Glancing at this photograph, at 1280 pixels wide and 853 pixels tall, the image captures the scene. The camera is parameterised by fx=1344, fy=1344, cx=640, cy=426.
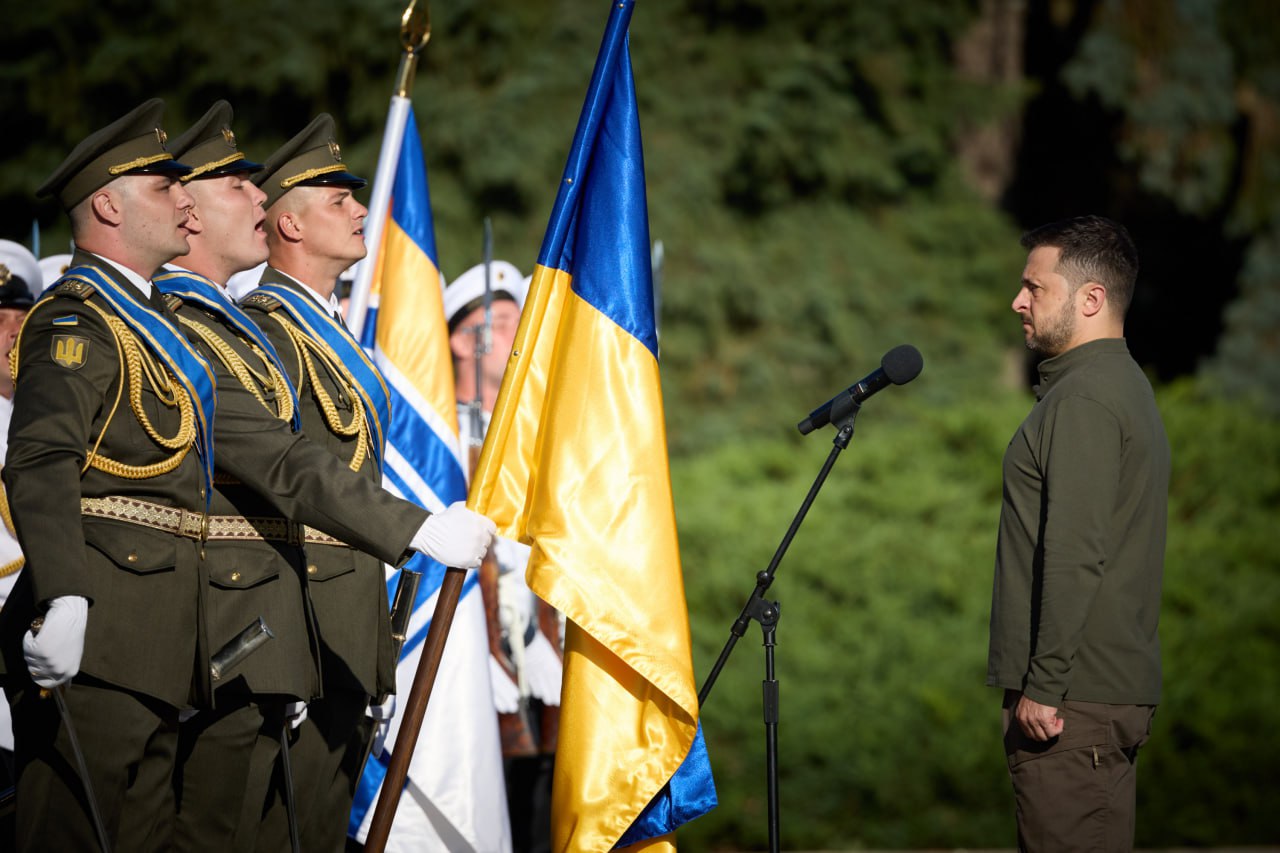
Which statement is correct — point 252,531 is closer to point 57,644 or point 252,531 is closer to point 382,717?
point 57,644

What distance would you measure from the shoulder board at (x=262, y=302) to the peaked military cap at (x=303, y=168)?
0.30 metres

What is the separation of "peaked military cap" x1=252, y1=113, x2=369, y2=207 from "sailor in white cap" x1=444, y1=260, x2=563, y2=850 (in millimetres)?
1070

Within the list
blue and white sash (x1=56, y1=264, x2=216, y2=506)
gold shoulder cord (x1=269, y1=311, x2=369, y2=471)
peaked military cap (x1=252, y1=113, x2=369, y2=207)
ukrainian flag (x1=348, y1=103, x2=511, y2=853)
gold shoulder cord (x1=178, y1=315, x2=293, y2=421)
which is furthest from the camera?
ukrainian flag (x1=348, y1=103, x2=511, y2=853)

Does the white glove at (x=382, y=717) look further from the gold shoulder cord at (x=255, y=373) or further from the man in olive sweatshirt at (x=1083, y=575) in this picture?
the man in olive sweatshirt at (x=1083, y=575)

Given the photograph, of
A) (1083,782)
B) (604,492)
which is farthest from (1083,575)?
(604,492)

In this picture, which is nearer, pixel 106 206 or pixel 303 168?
pixel 106 206

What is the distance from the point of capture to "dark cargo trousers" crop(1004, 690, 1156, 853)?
303cm

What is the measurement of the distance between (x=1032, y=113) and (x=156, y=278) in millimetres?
9066

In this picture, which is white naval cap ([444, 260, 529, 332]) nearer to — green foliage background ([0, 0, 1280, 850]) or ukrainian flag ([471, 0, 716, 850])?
ukrainian flag ([471, 0, 716, 850])

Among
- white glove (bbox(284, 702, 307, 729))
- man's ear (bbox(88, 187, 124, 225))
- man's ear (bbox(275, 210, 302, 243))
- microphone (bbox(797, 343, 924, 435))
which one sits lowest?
white glove (bbox(284, 702, 307, 729))

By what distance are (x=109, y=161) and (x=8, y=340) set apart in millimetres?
1386

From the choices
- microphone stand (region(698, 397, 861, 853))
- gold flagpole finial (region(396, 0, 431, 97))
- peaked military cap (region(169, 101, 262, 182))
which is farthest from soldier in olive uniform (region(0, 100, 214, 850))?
gold flagpole finial (region(396, 0, 431, 97))

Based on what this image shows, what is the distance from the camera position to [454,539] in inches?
116

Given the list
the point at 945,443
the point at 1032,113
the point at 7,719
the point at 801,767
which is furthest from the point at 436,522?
the point at 1032,113
